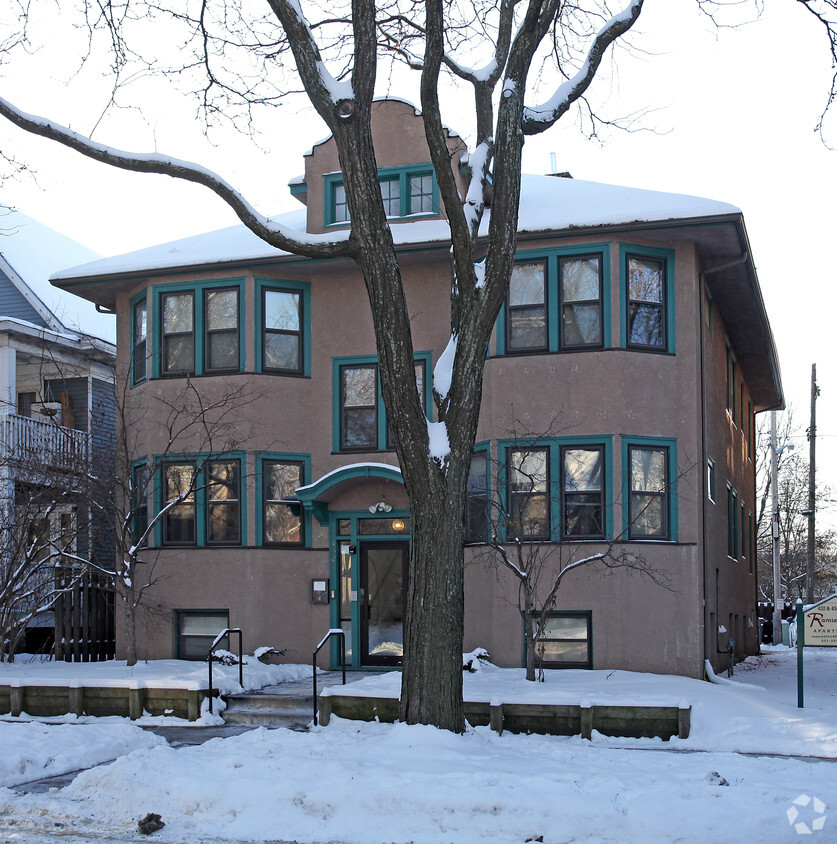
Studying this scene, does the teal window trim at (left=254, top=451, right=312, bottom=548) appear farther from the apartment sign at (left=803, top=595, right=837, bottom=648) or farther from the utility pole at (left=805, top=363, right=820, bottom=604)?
the utility pole at (left=805, top=363, right=820, bottom=604)

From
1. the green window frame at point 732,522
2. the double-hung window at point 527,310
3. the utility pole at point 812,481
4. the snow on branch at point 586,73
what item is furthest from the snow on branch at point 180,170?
the utility pole at point 812,481

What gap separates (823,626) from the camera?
13.6 m

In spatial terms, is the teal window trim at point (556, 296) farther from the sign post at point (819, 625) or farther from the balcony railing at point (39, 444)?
the balcony railing at point (39, 444)

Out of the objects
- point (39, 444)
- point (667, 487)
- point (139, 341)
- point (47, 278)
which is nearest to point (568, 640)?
point (667, 487)

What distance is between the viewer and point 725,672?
62.0ft

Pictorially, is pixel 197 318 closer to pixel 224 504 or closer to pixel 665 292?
pixel 224 504

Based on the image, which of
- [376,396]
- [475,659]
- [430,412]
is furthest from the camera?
[376,396]

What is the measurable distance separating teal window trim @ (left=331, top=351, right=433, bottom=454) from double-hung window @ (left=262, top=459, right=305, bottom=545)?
2.58ft

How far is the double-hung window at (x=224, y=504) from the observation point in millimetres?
17609

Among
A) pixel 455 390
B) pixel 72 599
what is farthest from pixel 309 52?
pixel 72 599

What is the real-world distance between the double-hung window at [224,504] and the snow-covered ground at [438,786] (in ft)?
18.8

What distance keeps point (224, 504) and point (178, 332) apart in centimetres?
303

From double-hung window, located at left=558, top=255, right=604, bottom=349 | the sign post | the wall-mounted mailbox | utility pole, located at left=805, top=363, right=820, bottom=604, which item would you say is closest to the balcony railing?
the wall-mounted mailbox

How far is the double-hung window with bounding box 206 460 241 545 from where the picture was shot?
57.8 feet
